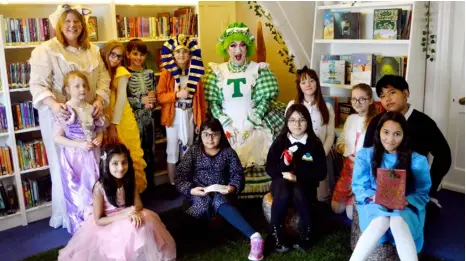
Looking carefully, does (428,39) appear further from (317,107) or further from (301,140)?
(301,140)

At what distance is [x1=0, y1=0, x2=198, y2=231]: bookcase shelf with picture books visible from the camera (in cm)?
315

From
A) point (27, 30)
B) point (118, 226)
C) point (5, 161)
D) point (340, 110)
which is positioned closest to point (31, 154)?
point (5, 161)

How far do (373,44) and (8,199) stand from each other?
2893 mm

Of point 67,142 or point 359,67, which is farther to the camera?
point 359,67

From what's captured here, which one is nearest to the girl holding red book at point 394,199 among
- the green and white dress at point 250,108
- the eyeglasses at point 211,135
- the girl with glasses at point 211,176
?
the girl with glasses at point 211,176

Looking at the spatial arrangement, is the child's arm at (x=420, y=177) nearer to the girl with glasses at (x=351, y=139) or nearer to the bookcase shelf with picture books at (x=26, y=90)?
the girl with glasses at (x=351, y=139)

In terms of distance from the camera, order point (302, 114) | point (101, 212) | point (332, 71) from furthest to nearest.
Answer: point (332, 71) < point (302, 114) < point (101, 212)

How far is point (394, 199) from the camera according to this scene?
238 cm

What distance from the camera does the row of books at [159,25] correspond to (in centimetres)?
373

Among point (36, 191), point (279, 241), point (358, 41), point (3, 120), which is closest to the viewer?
point (279, 241)

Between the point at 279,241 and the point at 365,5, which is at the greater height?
the point at 365,5

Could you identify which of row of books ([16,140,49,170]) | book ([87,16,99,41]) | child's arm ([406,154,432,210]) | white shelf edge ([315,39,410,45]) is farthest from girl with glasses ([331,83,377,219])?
row of books ([16,140,49,170])

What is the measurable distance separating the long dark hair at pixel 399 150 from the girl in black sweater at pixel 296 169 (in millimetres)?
462

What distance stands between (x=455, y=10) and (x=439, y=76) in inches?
18.4
